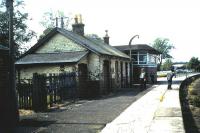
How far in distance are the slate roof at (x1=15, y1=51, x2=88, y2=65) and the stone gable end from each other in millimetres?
524

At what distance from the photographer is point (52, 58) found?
24.0 meters

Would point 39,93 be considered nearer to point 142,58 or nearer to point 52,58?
point 52,58

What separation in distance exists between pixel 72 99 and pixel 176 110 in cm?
863

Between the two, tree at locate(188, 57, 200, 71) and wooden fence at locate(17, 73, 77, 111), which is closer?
wooden fence at locate(17, 73, 77, 111)

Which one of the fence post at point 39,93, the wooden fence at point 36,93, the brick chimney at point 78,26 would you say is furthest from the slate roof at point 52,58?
the fence post at point 39,93

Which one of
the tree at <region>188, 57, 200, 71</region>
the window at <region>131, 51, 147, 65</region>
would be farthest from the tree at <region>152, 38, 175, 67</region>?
the window at <region>131, 51, 147, 65</region>

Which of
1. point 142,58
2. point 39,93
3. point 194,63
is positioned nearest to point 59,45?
point 39,93

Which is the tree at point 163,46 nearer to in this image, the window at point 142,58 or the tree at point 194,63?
the tree at point 194,63

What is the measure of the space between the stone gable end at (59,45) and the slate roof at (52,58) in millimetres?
524

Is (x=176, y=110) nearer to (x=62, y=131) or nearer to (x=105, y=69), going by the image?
(x=62, y=131)

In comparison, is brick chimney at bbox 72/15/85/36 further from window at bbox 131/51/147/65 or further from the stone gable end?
window at bbox 131/51/147/65

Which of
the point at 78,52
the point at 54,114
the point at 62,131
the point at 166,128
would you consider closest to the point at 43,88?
the point at 54,114

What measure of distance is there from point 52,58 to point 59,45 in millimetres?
2406

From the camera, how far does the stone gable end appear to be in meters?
25.5
